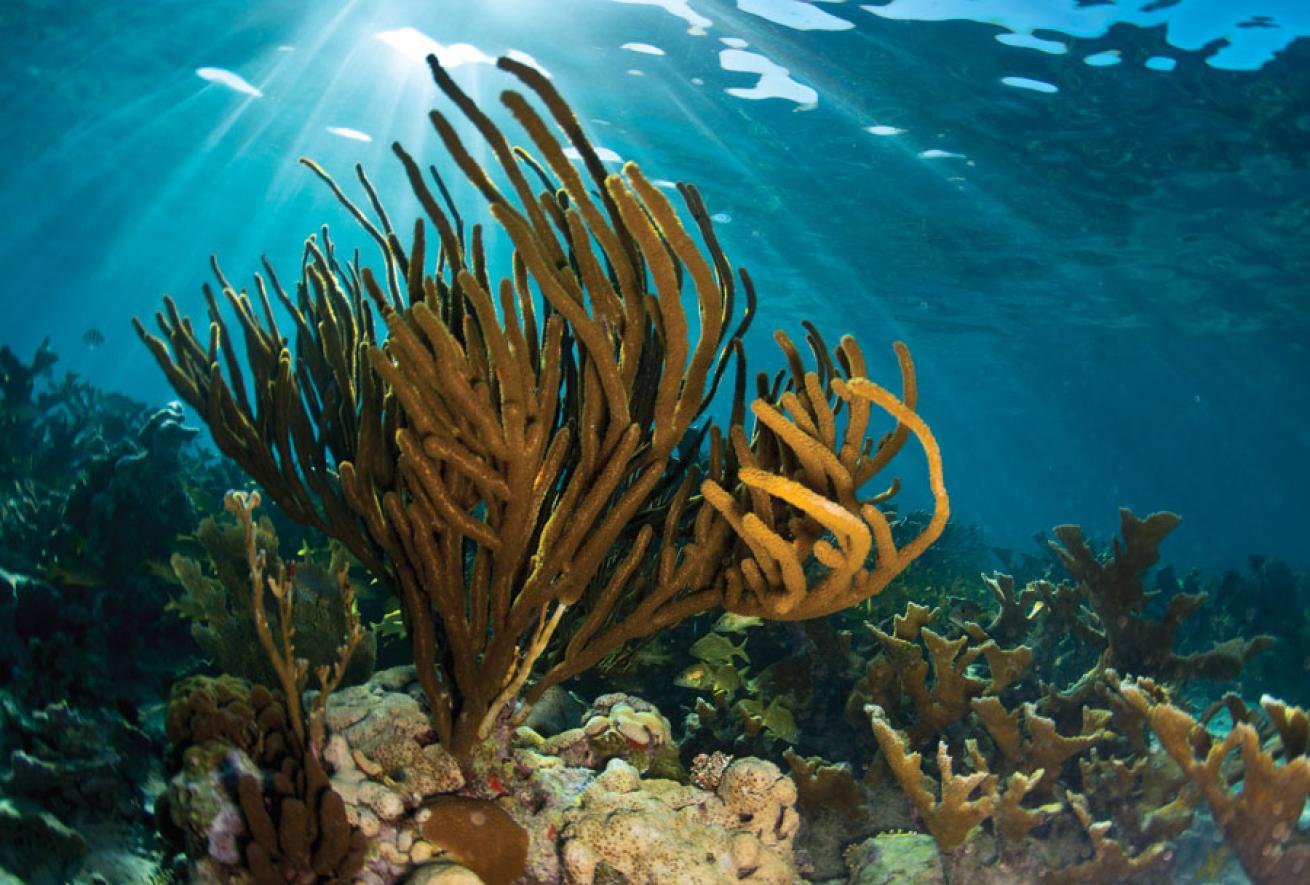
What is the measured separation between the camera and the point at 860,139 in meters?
17.1

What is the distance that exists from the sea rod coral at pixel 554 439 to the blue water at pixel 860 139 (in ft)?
41.2

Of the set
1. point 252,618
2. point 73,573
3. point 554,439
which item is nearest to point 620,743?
point 554,439

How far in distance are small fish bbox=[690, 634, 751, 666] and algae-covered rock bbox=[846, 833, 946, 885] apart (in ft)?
4.53

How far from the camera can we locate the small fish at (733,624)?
4.92 metres

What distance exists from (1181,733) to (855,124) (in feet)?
51.2

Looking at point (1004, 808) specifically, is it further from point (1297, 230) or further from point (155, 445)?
point (1297, 230)

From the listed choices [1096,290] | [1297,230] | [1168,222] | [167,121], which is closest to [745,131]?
[1168,222]

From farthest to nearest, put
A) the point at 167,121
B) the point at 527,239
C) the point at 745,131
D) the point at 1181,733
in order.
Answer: the point at 167,121 → the point at 745,131 → the point at 1181,733 → the point at 527,239

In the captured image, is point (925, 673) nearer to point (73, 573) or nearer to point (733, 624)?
point (733, 624)

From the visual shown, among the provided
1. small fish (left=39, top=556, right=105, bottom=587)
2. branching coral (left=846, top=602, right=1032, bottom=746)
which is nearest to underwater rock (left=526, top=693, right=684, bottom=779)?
branching coral (left=846, top=602, right=1032, bottom=746)

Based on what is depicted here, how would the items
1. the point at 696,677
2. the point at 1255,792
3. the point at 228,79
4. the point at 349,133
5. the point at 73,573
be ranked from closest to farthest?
the point at 1255,792 < the point at 696,677 < the point at 73,573 < the point at 228,79 < the point at 349,133

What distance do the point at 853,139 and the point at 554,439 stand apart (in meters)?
17.2

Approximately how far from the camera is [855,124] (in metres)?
16.4

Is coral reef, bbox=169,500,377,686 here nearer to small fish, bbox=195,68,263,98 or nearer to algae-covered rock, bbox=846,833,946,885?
algae-covered rock, bbox=846,833,946,885
